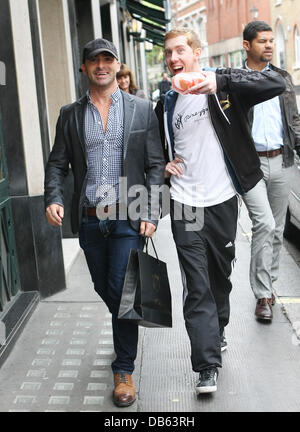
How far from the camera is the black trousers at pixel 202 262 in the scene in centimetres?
379

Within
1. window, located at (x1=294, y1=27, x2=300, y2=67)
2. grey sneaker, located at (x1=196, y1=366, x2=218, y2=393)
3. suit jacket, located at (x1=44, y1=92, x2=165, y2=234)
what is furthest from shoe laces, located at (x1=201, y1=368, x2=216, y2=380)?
window, located at (x1=294, y1=27, x2=300, y2=67)

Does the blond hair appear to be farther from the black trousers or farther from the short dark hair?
the short dark hair

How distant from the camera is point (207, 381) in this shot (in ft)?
12.3

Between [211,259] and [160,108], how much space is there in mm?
959

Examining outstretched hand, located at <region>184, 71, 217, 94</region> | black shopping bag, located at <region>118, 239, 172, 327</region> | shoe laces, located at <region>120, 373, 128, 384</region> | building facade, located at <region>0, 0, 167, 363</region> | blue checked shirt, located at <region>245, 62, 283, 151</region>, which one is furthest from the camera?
building facade, located at <region>0, 0, 167, 363</region>

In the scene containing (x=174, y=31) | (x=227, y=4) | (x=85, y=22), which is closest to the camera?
(x=174, y=31)

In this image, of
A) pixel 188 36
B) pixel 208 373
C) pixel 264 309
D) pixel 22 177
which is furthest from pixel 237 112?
pixel 22 177

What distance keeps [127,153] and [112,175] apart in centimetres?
15

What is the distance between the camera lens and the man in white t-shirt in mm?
3688

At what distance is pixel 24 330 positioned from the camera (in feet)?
16.5

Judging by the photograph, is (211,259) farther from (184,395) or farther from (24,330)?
(24,330)

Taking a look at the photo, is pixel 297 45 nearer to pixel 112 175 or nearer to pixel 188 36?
pixel 188 36

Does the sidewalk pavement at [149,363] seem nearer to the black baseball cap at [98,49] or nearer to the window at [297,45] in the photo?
the black baseball cap at [98,49]
